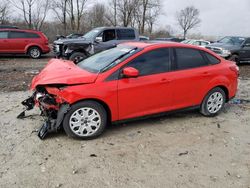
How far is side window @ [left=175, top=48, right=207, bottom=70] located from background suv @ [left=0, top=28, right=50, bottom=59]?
12.0 metres

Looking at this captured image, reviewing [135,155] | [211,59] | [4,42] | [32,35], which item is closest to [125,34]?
[32,35]

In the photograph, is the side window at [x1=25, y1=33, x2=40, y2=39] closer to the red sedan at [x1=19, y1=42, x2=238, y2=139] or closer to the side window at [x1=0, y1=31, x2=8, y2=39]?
the side window at [x1=0, y1=31, x2=8, y2=39]

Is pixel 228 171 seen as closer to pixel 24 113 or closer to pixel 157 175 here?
pixel 157 175

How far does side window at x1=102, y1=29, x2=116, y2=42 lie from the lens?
12.4 m

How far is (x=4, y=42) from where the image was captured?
14.7m

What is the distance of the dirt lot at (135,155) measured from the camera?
3426mm

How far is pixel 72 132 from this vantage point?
4391 mm

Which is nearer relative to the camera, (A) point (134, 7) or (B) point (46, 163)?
(B) point (46, 163)

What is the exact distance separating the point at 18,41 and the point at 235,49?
11.5m

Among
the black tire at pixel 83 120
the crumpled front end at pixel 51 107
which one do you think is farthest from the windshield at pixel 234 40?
the crumpled front end at pixel 51 107

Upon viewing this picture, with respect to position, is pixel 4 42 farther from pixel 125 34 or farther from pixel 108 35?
pixel 125 34

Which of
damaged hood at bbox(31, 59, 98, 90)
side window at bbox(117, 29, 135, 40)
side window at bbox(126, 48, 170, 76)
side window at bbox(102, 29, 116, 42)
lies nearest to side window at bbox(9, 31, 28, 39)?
side window at bbox(102, 29, 116, 42)

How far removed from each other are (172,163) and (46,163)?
1.72m

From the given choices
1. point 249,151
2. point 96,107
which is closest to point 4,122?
point 96,107
